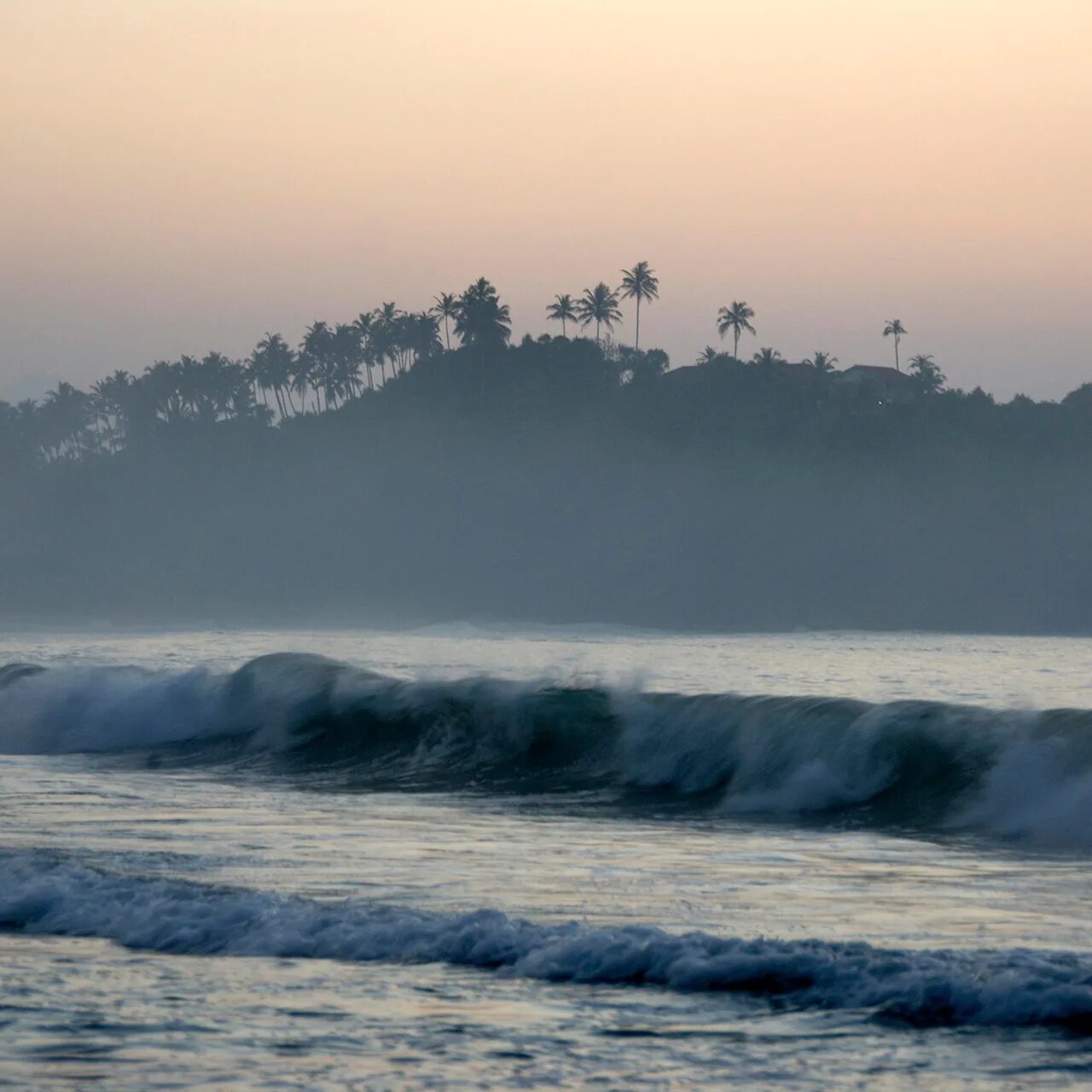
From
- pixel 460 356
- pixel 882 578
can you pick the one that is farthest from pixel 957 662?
pixel 460 356

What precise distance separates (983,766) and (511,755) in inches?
239

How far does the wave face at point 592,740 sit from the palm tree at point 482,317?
109869 millimetres

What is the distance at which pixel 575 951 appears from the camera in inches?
320

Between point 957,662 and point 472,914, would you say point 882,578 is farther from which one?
point 472,914

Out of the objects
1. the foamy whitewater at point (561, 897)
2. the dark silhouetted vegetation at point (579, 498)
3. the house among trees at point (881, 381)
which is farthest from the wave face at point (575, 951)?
the house among trees at point (881, 381)

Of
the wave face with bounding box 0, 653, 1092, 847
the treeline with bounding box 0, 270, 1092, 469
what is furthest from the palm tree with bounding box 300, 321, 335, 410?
the wave face with bounding box 0, 653, 1092, 847

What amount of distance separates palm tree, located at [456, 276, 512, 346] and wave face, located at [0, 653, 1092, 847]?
109869 millimetres

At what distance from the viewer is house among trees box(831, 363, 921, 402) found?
13762cm

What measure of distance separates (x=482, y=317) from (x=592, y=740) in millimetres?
118861

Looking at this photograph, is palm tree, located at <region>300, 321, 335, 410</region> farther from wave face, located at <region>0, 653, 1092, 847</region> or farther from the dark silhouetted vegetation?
wave face, located at <region>0, 653, 1092, 847</region>

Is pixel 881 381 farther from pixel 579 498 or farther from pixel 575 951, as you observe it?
pixel 575 951

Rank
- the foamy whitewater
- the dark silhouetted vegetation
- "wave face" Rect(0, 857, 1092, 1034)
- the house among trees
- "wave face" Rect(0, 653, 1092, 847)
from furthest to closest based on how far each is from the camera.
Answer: the house among trees
the dark silhouetted vegetation
"wave face" Rect(0, 653, 1092, 847)
"wave face" Rect(0, 857, 1092, 1034)
the foamy whitewater

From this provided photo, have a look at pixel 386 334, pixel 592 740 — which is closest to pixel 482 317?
pixel 386 334

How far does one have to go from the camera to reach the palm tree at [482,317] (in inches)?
5335
